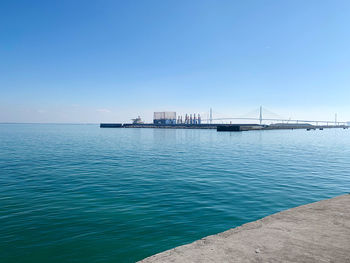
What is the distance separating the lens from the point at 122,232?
304 inches

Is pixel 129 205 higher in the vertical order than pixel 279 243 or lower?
lower

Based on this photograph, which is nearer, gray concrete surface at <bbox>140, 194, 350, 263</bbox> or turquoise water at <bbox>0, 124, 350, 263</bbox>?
gray concrete surface at <bbox>140, 194, 350, 263</bbox>

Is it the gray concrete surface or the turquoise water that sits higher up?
the gray concrete surface

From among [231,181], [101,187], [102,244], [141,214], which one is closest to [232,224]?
[141,214]

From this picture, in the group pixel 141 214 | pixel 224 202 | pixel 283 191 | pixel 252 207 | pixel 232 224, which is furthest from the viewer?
pixel 283 191

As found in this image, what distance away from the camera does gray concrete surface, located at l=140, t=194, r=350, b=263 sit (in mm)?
4352

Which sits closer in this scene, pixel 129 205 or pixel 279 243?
pixel 279 243

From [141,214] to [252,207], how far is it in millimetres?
4997

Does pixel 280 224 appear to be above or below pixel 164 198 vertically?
above

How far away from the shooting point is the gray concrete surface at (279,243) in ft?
14.3

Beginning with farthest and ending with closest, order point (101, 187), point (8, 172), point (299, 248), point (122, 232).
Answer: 1. point (8, 172)
2. point (101, 187)
3. point (122, 232)
4. point (299, 248)

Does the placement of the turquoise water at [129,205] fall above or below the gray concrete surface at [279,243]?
below

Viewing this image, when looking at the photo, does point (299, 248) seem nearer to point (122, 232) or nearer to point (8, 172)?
point (122, 232)

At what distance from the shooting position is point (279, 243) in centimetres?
494
